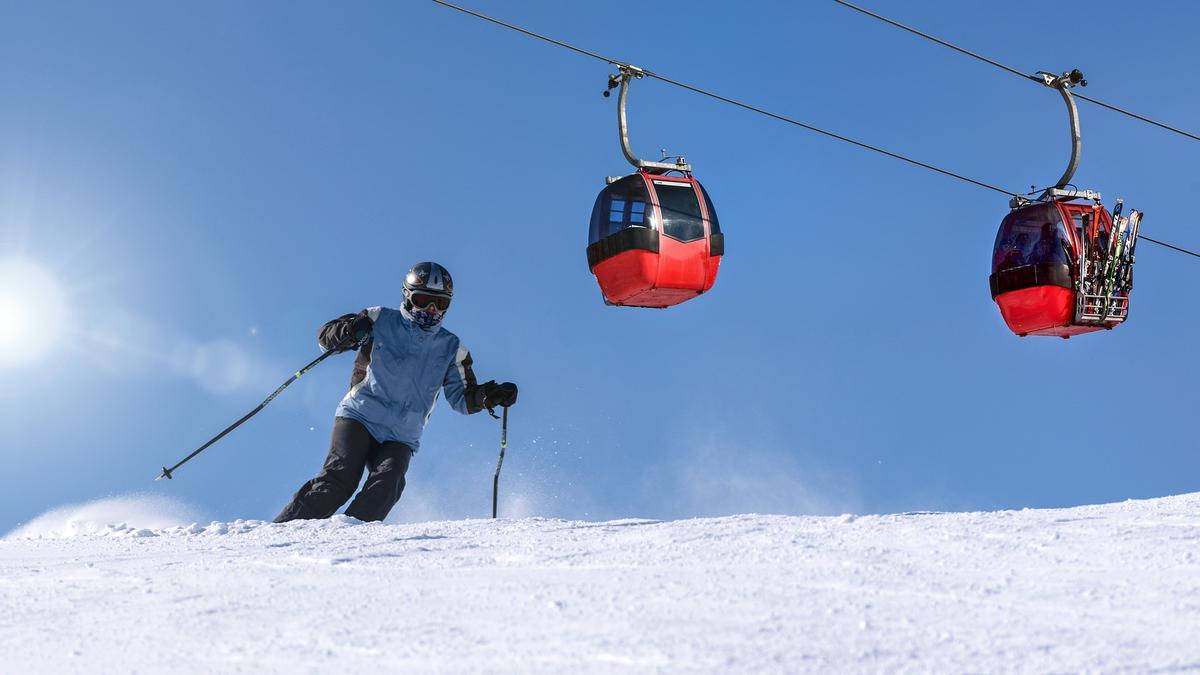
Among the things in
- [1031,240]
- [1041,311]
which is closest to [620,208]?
[1031,240]

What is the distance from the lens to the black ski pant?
7449 millimetres

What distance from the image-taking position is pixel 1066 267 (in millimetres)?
8797

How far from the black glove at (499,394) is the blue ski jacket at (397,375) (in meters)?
0.06

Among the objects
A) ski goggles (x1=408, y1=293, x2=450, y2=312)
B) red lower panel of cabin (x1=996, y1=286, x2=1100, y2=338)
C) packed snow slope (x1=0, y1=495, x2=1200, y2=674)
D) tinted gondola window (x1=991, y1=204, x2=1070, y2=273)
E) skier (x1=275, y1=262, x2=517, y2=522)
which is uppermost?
tinted gondola window (x1=991, y1=204, x2=1070, y2=273)

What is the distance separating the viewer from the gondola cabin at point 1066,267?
881 cm

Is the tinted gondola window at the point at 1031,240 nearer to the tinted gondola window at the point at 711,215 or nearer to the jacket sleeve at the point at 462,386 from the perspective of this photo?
the tinted gondola window at the point at 711,215

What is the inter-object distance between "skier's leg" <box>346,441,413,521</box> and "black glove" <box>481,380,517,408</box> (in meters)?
0.73

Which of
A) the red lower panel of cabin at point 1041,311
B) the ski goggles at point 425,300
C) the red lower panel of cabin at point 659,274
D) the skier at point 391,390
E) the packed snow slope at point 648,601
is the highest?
the red lower panel of cabin at point 1041,311

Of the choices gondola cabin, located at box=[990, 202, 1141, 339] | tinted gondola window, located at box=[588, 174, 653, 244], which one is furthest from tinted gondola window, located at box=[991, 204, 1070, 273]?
tinted gondola window, located at box=[588, 174, 653, 244]

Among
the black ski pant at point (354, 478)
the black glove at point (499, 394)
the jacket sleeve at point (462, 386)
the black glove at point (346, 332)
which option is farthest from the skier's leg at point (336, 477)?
the black glove at point (499, 394)

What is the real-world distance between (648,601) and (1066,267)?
652 cm

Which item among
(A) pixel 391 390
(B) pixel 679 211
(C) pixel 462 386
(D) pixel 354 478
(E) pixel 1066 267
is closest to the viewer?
(D) pixel 354 478

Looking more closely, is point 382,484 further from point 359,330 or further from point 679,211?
point 679,211

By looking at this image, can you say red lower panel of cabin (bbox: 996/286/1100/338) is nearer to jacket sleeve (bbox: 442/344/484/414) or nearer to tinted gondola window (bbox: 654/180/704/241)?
tinted gondola window (bbox: 654/180/704/241)
